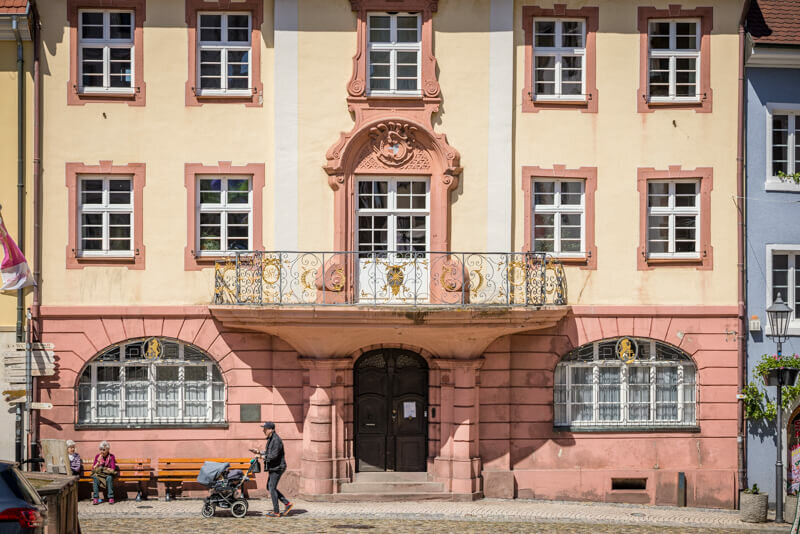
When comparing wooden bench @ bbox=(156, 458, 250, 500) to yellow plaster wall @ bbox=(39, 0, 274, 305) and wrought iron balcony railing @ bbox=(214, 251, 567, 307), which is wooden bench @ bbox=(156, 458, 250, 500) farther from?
wrought iron balcony railing @ bbox=(214, 251, 567, 307)

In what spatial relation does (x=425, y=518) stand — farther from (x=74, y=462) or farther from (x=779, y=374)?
(x=779, y=374)

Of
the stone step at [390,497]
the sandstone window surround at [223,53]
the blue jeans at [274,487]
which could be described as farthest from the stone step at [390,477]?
the sandstone window surround at [223,53]

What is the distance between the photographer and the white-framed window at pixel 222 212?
23641 millimetres

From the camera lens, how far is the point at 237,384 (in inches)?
929

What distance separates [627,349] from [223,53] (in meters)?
9.79

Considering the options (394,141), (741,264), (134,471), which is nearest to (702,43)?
(741,264)

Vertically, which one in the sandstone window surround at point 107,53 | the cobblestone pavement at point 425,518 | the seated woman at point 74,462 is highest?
the sandstone window surround at point 107,53

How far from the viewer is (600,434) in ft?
78.9

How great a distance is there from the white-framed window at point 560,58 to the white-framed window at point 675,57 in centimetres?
141

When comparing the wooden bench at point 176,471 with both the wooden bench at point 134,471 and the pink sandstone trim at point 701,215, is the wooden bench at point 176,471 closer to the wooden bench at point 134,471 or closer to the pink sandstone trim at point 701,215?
the wooden bench at point 134,471

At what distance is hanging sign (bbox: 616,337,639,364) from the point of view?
24156mm

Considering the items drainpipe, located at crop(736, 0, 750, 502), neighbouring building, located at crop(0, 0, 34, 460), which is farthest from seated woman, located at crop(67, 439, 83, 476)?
drainpipe, located at crop(736, 0, 750, 502)

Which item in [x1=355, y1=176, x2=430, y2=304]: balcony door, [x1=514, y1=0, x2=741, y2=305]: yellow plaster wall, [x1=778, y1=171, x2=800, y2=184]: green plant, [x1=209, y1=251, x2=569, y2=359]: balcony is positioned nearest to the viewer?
[x1=209, y1=251, x2=569, y2=359]: balcony

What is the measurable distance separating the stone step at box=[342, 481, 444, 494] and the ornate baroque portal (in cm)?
452
